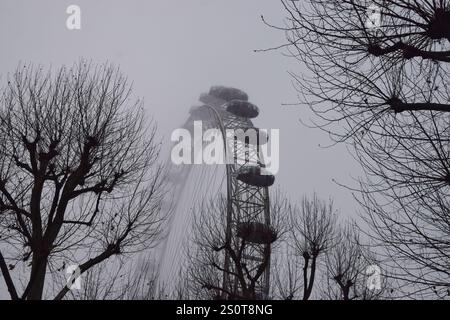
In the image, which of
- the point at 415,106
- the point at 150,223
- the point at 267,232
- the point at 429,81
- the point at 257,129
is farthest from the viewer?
the point at 257,129

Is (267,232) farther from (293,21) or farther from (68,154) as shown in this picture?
(293,21)

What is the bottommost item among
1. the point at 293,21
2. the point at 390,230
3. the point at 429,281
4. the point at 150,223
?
the point at 429,281

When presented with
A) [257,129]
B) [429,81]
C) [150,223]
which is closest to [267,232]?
[150,223]

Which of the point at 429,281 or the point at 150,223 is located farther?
the point at 150,223

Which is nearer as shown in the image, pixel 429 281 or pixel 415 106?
pixel 415 106

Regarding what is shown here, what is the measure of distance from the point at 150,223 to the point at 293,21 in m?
5.97

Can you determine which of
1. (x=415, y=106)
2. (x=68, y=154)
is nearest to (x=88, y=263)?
(x=68, y=154)

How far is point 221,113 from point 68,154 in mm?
28214

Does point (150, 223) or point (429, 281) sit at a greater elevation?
point (150, 223)

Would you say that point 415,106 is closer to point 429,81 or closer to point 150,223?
point 429,81

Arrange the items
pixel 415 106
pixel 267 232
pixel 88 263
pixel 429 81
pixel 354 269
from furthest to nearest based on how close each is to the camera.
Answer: pixel 354 269 < pixel 267 232 < pixel 88 263 < pixel 429 81 < pixel 415 106

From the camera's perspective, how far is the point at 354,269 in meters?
15.2
